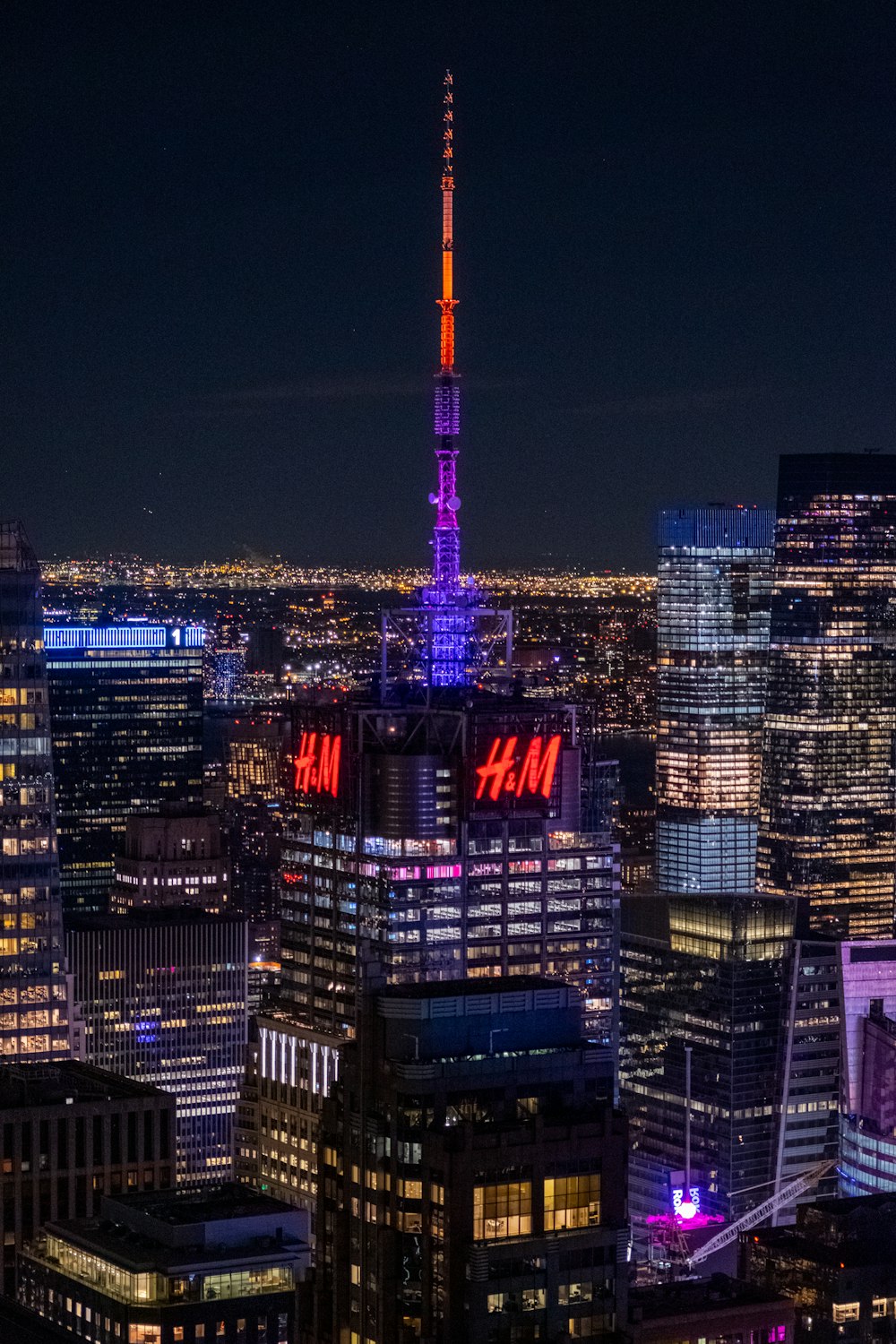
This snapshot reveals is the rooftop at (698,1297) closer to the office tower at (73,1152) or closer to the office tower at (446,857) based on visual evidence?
the office tower at (73,1152)

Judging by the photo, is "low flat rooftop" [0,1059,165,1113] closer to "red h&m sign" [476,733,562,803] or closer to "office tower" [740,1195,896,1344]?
"office tower" [740,1195,896,1344]

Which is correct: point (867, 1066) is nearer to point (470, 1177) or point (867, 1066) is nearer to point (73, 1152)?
point (73, 1152)

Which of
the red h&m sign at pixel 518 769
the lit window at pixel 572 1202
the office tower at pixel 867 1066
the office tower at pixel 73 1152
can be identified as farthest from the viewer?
the office tower at pixel 867 1066

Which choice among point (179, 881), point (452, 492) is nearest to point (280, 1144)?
point (452, 492)

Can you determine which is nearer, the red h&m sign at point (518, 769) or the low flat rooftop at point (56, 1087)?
the low flat rooftop at point (56, 1087)

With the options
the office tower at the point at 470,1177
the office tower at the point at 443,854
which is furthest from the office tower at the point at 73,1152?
the office tower at the point at 443,854

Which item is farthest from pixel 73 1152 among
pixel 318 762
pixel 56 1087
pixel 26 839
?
pixel 318 762
